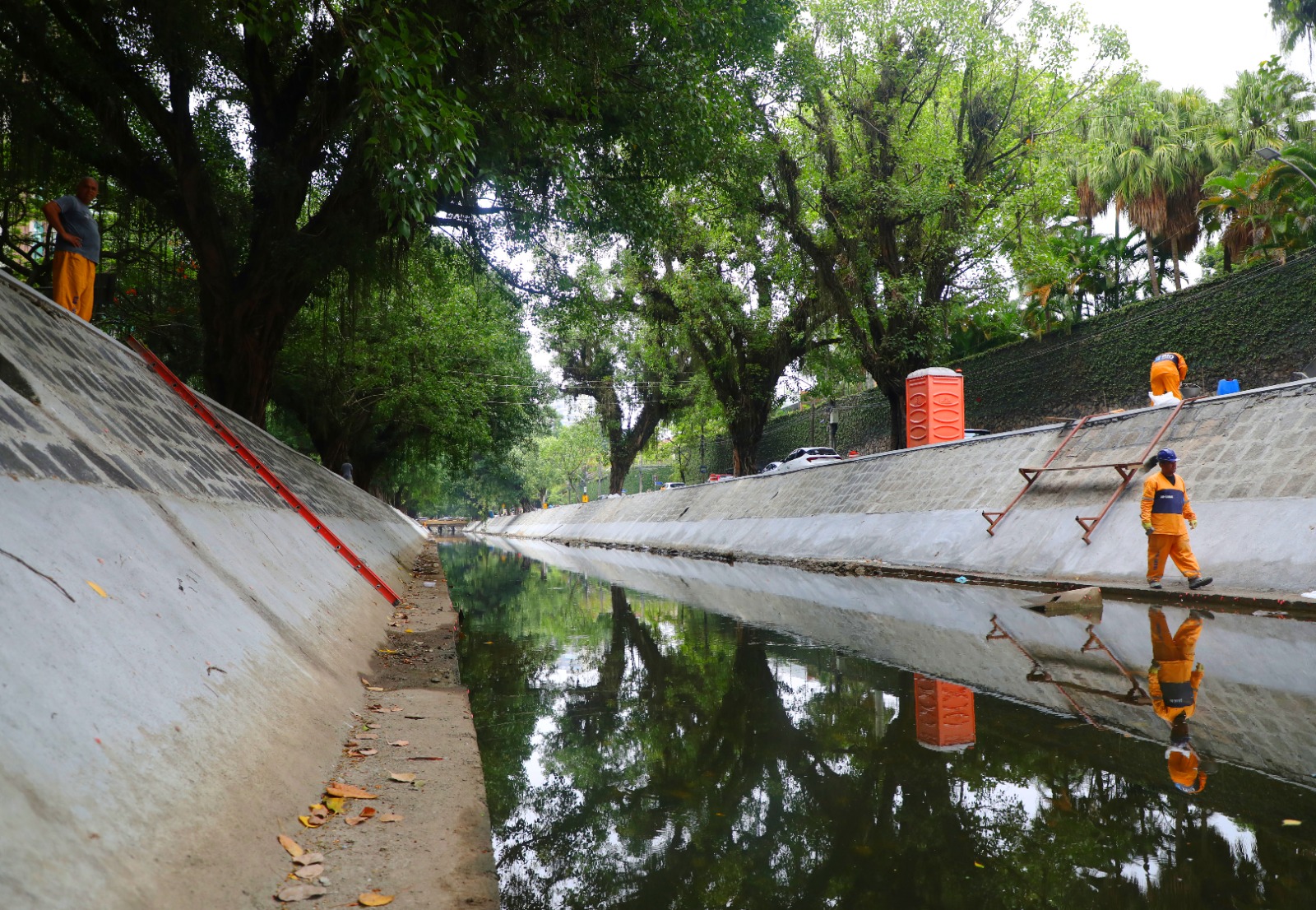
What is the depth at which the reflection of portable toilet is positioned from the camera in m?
3.87

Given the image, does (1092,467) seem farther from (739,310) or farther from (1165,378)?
(739,310)

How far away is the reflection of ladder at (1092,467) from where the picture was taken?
9820 millimetres

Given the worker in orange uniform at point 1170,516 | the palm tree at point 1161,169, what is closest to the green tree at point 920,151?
the palm tree at point 1161,169

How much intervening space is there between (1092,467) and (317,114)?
36.3 feet

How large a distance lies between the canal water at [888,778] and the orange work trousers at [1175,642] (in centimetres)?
12

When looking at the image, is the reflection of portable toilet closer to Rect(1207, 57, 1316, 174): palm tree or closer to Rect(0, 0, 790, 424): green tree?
Rect(0, 0, 790, 424): green tree

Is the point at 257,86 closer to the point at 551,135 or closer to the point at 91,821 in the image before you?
the point at 551,135

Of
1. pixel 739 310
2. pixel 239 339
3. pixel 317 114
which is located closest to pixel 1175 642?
pixel 317 114

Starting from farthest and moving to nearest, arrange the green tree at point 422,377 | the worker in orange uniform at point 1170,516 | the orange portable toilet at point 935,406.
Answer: the green tree at point 422,377
the orange portable toilet at point 935,406
the worker in orange uniform at point 1170,516

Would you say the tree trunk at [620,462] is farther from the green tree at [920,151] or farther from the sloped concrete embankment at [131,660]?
the sloped concrete embankment at [131,660]

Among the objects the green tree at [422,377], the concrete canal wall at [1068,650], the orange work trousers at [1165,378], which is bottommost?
the concrete canal wall at [1068,650]

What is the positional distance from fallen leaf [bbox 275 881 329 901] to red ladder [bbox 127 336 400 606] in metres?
6.47

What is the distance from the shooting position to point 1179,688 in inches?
181

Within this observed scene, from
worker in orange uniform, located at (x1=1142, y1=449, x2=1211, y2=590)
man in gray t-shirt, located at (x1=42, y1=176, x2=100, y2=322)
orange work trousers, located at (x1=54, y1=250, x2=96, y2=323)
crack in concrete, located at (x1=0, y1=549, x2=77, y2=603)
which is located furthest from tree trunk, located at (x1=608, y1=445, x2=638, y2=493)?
crack in concrete, located at (x1=0, y1=549, x2=77, y2=603)
